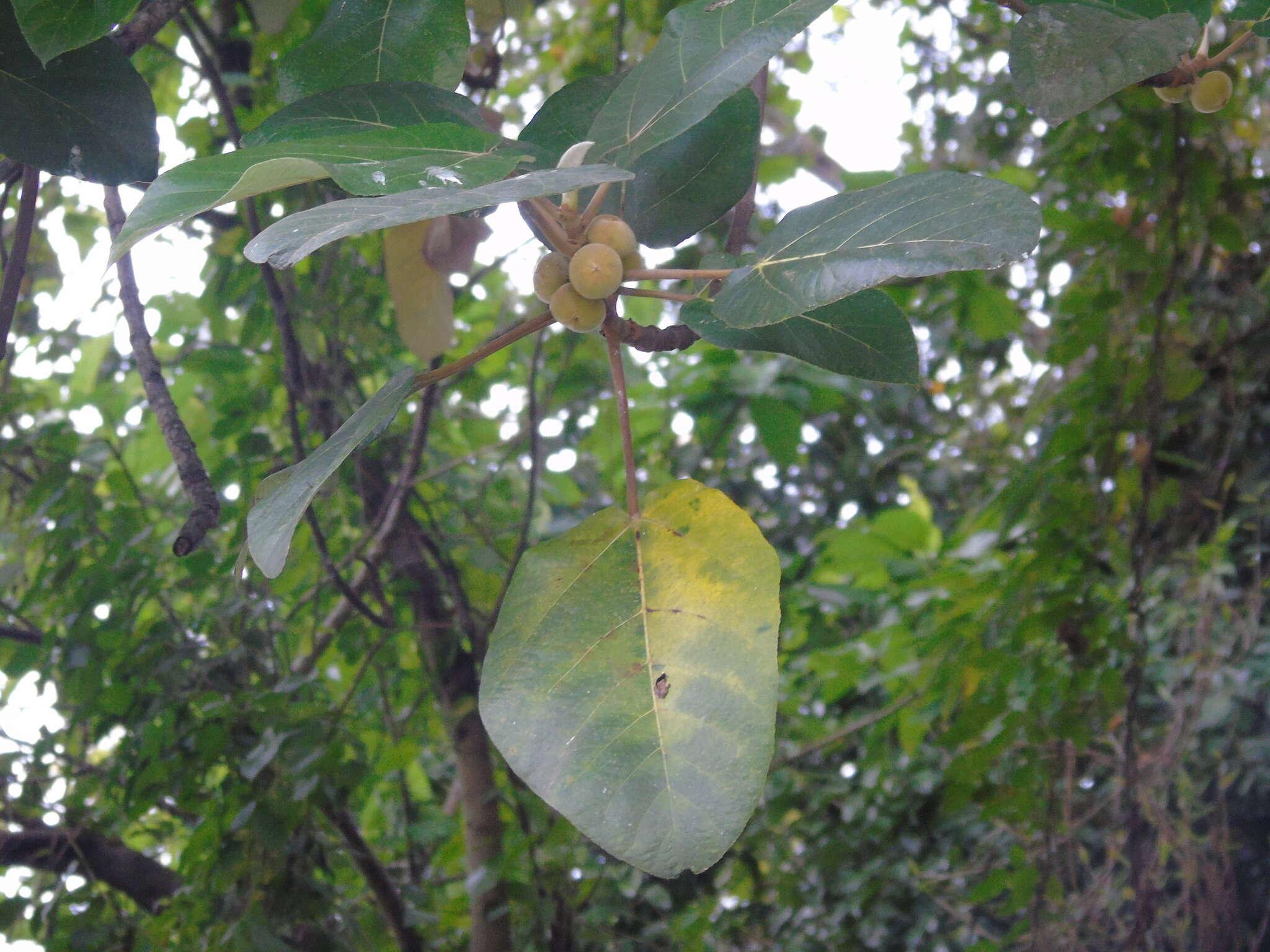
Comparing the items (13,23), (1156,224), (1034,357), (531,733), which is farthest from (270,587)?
(1034,357)

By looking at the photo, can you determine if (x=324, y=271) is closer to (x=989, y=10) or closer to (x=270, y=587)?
(x=270, y=587)

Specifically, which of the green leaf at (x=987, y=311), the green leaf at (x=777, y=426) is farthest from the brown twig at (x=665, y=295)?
the green leaf at (x=987, y=311)

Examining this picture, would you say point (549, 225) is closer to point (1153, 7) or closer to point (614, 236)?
point (614, 236)

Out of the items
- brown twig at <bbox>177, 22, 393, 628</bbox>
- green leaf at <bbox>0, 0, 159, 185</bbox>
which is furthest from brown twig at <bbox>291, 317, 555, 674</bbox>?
green leaf at <bbox>0, 0, 159, 185</bbox>

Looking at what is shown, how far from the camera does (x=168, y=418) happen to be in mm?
635

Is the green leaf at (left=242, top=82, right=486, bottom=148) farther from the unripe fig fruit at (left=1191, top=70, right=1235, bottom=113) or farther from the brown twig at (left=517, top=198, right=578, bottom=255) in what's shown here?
the unripe fig fruit at (left=1191, top=70, right=1235, bottom=113)

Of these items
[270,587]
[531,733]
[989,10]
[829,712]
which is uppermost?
[531,733]

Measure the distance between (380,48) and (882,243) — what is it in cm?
35

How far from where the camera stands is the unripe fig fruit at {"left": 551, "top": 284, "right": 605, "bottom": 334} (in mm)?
489

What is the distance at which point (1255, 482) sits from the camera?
6.16 feet

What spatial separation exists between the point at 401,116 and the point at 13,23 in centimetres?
26

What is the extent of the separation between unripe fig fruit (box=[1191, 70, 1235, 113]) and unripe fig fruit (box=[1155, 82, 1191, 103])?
0.01 m

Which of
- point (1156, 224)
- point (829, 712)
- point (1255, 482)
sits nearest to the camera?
point (1156, 224)

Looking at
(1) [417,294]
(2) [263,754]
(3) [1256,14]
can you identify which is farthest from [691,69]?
(2) [263,754]
